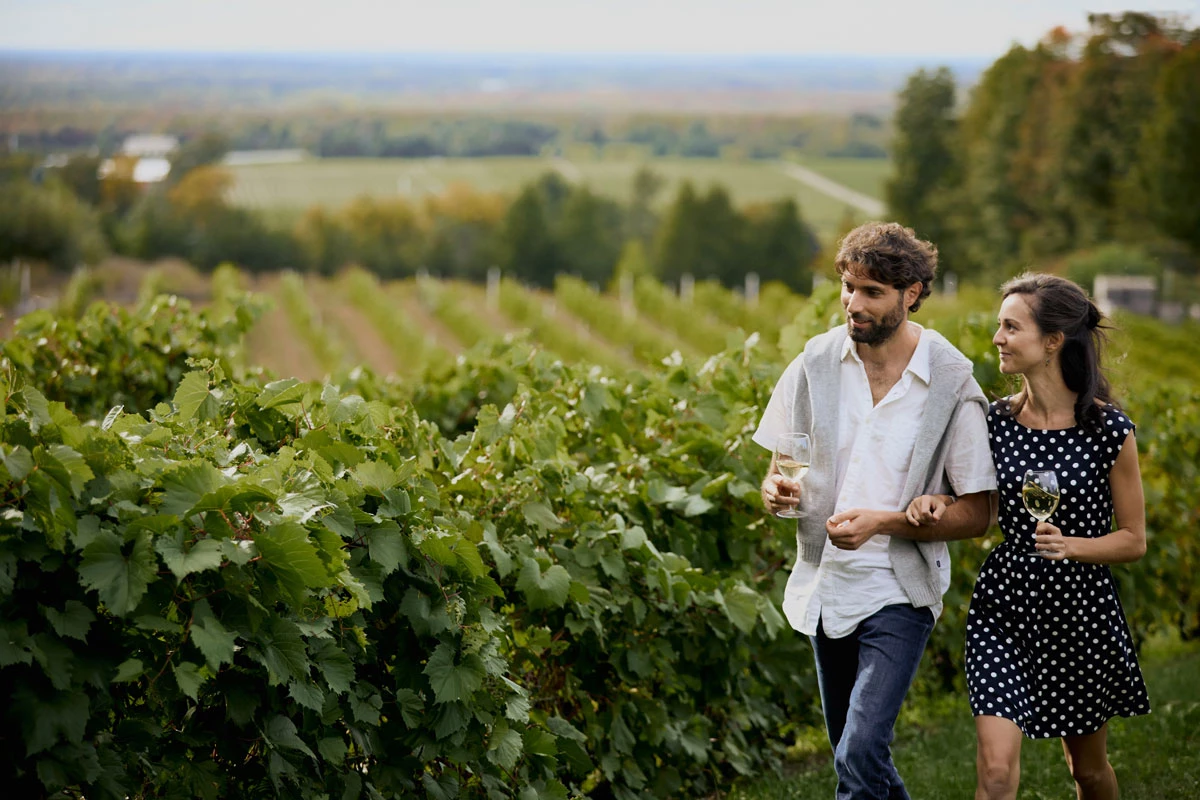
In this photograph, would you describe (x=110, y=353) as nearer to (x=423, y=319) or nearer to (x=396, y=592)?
(x=396, y=592)

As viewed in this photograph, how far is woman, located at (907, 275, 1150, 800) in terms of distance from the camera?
9.89 ft

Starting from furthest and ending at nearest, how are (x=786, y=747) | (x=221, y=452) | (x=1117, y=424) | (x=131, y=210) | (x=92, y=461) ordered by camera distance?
(x=131, y=210) < (x=786, y=747) < (x=1117, y=424) < (x=221, y=452) < (x=92, y=461)

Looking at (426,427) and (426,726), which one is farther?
(426,427)

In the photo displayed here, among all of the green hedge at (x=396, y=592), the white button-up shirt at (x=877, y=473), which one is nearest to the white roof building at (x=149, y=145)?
the green hedge at (x=396, y=592)

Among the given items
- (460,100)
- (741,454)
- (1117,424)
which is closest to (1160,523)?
(741,454)

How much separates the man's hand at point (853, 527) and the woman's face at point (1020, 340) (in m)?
0.54

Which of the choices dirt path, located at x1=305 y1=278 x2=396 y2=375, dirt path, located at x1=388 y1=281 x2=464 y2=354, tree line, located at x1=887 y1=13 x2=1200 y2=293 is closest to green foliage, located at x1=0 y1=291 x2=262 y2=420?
dirt path, located at x1=305 y1=278 x2=396 y2=375

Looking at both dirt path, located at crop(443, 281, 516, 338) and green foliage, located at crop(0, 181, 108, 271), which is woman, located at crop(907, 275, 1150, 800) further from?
green foliage, located at crop(0, 181, 108, 271)

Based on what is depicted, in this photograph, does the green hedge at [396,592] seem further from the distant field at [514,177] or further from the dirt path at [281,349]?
the distant field at [514,177]

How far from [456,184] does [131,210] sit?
97.3ft

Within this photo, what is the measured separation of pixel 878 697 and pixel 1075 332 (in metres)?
0.97

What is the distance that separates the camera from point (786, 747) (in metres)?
4.72

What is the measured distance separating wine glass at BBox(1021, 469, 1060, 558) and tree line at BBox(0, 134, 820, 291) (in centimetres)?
7721

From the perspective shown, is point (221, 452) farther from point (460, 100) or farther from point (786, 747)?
point (460, 100)
